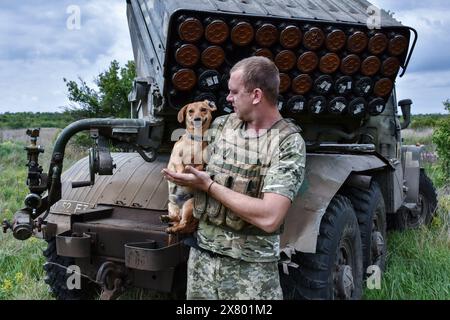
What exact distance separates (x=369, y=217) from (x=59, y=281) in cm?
251

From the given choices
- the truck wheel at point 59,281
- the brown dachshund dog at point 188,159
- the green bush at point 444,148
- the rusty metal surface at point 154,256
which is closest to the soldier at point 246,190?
the brown dachshund dog at point 188,159

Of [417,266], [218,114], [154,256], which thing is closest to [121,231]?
[154,256]

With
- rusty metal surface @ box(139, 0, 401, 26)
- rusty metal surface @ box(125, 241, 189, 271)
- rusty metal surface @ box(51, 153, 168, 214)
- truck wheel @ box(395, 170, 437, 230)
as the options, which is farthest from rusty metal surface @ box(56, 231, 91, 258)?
truck wheel @ box(395, 170, 437, 230)

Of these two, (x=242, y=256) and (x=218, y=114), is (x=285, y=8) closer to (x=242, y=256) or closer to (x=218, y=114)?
(x=218, y=114)

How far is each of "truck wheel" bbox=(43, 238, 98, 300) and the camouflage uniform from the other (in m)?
1.78

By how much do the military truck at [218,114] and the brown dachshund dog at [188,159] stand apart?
244 millimetres

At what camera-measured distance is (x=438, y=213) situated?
7.15 metres

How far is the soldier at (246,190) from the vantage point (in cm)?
245

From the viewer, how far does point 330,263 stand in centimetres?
352

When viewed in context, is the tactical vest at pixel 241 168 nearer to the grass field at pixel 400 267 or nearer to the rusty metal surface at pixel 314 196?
the rusty metal surface at pixel 314 196

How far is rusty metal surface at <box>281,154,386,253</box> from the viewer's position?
330cm

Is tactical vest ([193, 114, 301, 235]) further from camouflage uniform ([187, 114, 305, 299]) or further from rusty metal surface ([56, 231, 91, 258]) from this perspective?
rusty metal surface ([56, 231, 91, 258])

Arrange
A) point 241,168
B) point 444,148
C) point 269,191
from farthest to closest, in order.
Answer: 1. point 444,148
2. point 241,168
3. point 269,191

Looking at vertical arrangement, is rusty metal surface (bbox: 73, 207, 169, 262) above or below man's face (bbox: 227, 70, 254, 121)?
below
